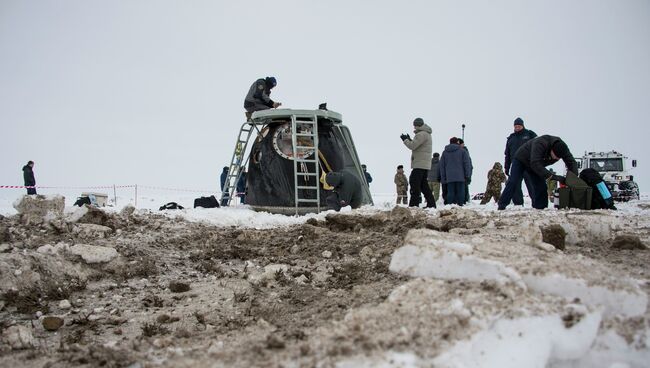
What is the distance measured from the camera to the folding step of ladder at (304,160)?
10.2 meters

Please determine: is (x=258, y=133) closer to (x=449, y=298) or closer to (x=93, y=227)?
(x=93, y=227)

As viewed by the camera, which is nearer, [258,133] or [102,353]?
[102,353]

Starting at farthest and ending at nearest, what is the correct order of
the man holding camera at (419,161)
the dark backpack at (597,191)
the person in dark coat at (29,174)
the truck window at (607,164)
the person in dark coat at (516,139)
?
the truck window at (607,164)
the person in dark coat at (29,174)
the man holding camera at (419,161)
the person in dark coat at (516,139)
the dark backpack at (597,191)

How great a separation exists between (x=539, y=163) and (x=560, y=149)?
14.3 inches

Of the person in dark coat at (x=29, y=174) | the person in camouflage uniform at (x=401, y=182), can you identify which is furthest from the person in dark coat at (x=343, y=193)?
the person in dark coat at (x=29, y=174)

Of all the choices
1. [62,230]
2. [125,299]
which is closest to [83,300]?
[125,299]

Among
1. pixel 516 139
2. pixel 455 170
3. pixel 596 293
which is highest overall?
pixel 516 139

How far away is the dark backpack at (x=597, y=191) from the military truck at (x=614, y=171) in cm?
1567

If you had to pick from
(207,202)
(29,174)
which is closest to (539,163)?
(207,202)

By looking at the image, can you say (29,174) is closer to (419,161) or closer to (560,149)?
(419,161)

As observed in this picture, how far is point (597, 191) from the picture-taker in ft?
25.5

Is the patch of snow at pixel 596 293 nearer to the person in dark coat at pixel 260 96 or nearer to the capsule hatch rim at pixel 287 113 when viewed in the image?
the capsule hatch rim at pixel 287 113

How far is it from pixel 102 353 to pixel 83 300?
6.09ft

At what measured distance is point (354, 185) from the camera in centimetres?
952
